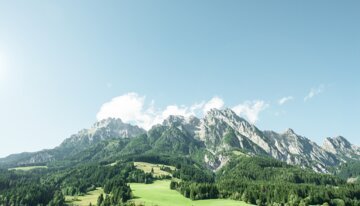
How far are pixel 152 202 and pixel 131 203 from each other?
13.3 metres

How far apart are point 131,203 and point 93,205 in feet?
82.2

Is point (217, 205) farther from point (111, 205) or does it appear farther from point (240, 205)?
point (111, 205)

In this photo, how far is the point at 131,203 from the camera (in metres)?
192

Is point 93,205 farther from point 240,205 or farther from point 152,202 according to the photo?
point 240,205

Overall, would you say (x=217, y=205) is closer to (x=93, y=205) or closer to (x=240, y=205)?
(x=240, y=205)

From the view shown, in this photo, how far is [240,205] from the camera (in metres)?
188

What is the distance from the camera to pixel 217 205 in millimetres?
187875

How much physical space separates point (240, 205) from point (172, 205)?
38.7 meters

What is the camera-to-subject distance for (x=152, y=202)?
19850cm

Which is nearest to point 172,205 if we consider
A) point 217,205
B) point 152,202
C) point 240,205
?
point 152,202

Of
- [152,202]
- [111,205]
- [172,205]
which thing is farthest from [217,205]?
[111,205]

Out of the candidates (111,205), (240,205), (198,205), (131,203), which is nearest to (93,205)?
(111,205)

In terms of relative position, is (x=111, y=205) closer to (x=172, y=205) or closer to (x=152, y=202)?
(x=152, y=202)

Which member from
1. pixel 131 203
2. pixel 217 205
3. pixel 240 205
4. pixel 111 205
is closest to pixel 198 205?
pixel 217 205
